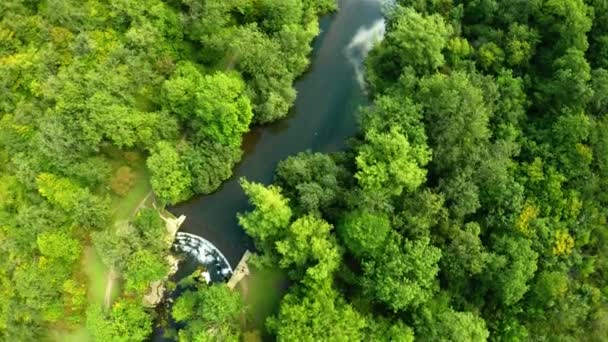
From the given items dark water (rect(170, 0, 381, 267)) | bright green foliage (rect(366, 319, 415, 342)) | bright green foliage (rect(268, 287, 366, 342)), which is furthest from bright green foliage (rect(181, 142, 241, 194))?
bright green foliage (rect(366, 319, 415, 342))

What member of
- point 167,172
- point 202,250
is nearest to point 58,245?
point 167,172

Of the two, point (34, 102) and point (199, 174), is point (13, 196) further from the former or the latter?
point (199, 174)

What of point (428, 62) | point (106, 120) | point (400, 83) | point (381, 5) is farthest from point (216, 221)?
point (381, 5)

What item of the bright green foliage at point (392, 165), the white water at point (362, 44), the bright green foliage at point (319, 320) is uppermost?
the white water at point (362, 44)

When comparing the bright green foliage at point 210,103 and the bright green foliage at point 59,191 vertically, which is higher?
the bright green foliage at point 210,103

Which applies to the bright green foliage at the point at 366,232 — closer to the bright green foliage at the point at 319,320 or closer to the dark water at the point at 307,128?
the bright green foliage at the point at 319,320

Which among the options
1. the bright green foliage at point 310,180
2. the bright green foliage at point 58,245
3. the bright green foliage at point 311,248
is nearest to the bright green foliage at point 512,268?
the bright green foliage at point 311,248
